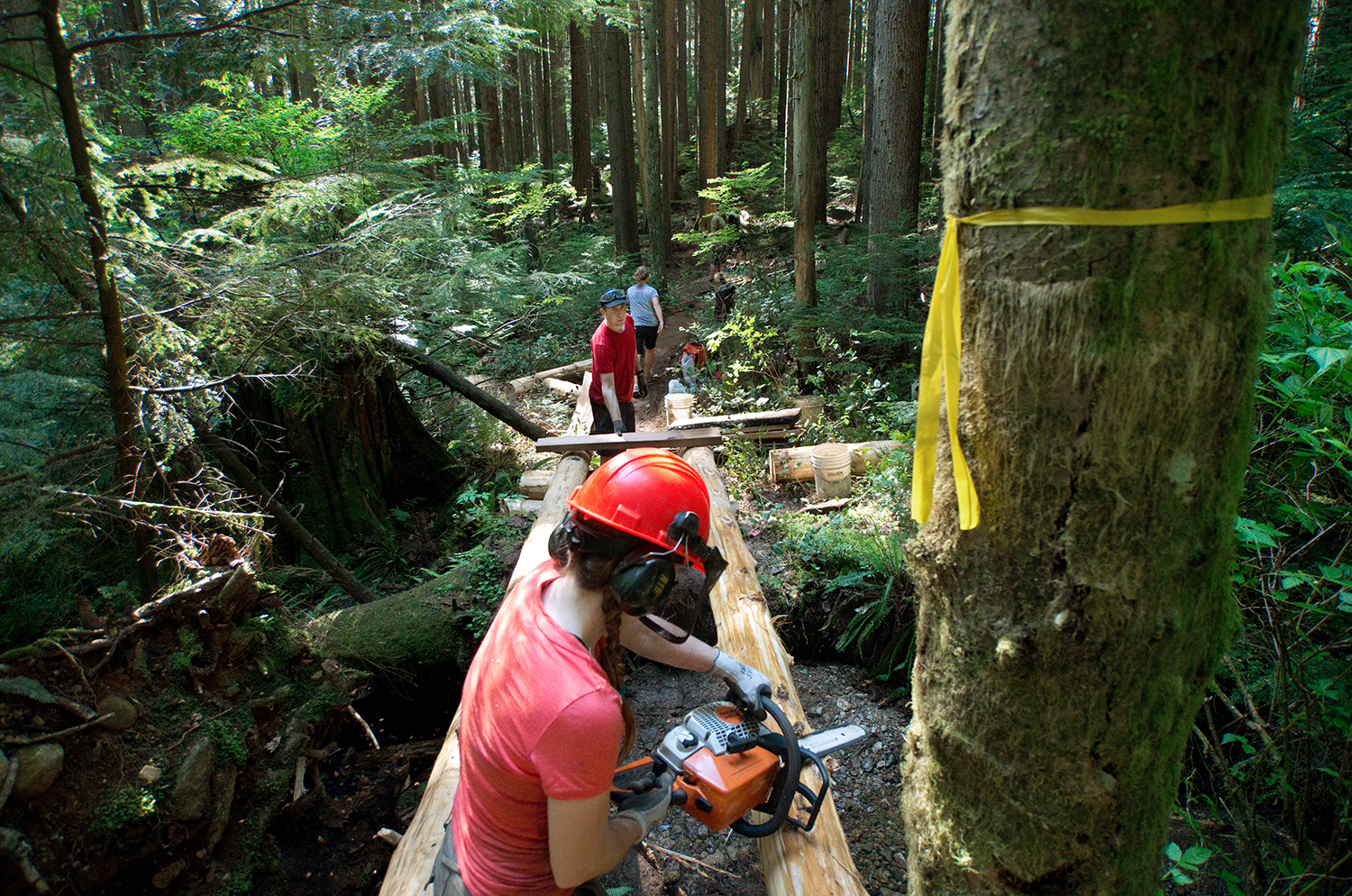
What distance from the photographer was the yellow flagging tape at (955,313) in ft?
3.24

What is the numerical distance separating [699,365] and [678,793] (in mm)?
9286

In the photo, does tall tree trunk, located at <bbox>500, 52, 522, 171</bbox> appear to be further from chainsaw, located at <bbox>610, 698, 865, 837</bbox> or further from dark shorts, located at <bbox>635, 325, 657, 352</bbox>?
chainsaw, located at <bbox>610, 698, 865, 837</bbox>

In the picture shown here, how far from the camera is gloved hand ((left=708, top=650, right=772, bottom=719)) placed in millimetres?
2389

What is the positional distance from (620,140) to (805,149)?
7968 mm

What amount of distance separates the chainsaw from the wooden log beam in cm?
8

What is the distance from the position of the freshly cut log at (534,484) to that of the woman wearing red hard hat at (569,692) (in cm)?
449

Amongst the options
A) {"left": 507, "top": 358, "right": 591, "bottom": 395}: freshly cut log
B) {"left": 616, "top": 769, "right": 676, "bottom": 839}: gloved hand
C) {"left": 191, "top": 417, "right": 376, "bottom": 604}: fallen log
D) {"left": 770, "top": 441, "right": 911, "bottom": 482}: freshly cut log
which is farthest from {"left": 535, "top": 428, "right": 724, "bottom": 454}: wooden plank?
{"left": 507, "top": 358, "right": 591, "bottom": 395}: freshly cut log

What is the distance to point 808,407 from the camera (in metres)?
8.39

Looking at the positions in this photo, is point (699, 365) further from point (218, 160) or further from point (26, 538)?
point (26, 538)

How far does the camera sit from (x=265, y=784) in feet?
10.8

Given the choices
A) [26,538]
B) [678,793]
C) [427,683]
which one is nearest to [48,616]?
[26,538]

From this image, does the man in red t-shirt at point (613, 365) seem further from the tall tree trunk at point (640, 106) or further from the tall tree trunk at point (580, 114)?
the tall tree trunk at point (580, 114)

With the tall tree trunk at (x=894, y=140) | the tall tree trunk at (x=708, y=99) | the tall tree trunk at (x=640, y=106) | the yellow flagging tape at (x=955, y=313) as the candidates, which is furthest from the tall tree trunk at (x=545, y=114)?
the yellow flagging tape at (x=955, y=313)

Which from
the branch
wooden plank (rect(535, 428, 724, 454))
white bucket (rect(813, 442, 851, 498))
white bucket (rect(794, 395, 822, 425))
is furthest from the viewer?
white bucket (rect(794, 395, 822, 425))
